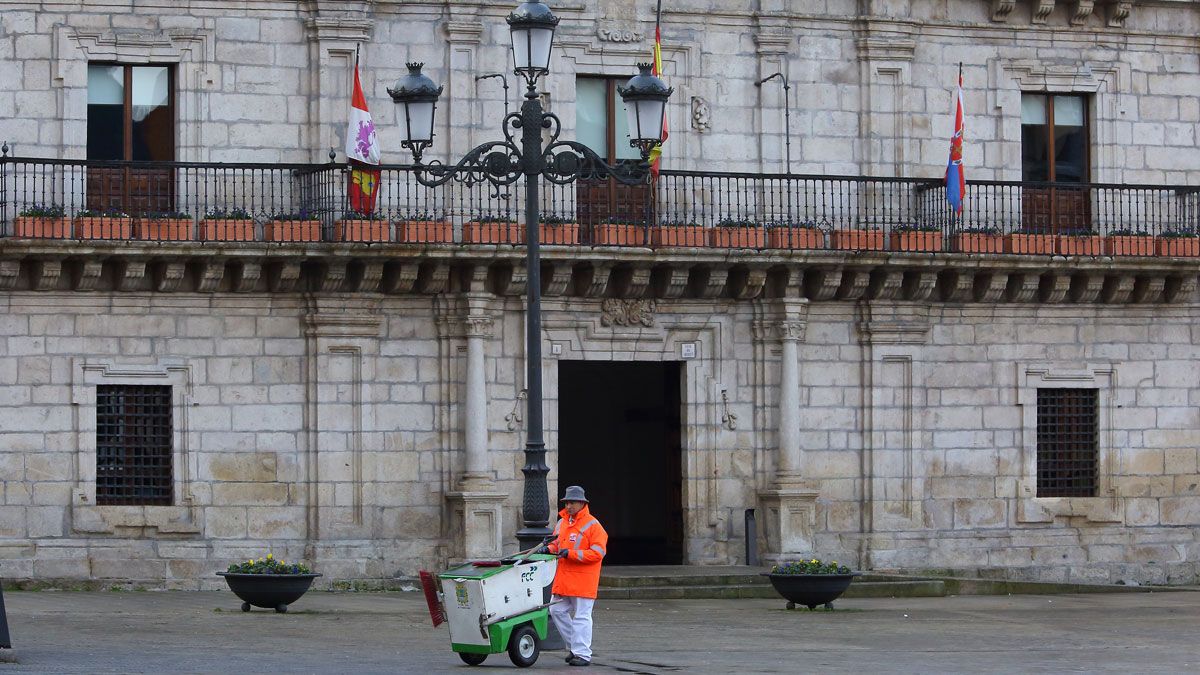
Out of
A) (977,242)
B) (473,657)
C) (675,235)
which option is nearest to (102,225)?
(675,235)

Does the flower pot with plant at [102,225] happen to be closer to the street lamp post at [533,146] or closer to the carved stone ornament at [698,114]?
the street lamp post at [533,146]

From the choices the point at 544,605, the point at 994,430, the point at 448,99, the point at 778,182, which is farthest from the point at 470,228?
the point at 544,605

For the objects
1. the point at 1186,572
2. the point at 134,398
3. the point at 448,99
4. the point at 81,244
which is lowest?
the point at 1186,572

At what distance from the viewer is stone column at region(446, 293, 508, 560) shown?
29781 mm

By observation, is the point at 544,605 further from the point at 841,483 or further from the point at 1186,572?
the point at 1186,572

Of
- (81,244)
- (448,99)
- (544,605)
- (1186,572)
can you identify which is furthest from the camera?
(1186,572)

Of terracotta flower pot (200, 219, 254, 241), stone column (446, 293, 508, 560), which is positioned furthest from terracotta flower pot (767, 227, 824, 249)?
terracotta flower pot (200, 219, 254, 241)

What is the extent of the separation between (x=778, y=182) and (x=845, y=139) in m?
1.22

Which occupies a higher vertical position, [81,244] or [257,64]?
[257,64]

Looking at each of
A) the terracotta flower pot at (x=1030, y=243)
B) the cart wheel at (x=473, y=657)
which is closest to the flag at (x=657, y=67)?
the terracotta flower pot at (x=1030, y=243)

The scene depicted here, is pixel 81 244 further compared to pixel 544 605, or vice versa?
pixel 81 244

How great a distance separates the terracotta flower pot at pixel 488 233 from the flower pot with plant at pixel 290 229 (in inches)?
72.8

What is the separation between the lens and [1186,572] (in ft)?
108

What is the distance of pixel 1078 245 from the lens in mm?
32156
